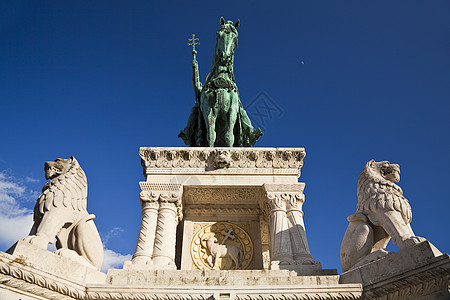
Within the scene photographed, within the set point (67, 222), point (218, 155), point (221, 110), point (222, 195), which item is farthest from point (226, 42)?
point (67, 222)

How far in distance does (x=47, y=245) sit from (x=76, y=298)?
1258mm

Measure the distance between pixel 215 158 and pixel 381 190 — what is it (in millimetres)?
4833

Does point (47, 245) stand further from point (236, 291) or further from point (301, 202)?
point (301, 202)

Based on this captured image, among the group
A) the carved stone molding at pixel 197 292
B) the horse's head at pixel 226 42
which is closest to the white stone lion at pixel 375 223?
the carved stone molding at pixel 197 292

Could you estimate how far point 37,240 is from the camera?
701 cm

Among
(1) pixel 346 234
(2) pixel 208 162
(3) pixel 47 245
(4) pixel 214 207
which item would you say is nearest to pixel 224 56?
(2) pixel 208 162

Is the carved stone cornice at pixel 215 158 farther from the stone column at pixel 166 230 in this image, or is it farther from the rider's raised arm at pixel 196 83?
the rider's raised arm at pixel 196 83

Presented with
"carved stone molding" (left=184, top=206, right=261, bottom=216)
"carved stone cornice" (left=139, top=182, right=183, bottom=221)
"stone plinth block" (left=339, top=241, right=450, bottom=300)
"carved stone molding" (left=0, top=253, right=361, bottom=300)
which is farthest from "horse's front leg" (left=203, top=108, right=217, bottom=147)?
"stone plinth block" (left=339, top=241, right=450, bottom=300)

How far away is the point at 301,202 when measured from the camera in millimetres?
10492

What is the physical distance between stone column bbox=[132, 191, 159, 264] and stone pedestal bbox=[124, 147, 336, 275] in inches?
1.0

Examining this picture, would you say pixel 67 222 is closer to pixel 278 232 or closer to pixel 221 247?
pixel 221 247

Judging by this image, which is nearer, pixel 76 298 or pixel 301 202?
pixel 76 298

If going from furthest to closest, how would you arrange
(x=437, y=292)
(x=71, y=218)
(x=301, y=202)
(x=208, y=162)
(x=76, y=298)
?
(x=208, y=162), (x=301, y=202), (x=71, y=218), (x=76, y=298), (x=437, y=292)

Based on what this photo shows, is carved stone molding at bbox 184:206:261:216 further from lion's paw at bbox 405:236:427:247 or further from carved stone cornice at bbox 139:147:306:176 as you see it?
lion's paw at bbox 405:236:427:247
